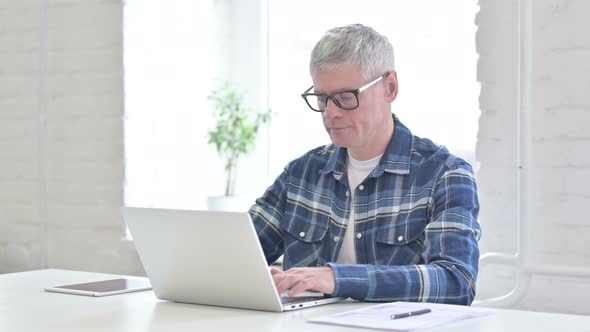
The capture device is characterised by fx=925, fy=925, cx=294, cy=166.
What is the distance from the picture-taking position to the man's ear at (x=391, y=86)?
2.35 meters

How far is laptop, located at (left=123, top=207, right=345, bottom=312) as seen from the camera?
1744mm

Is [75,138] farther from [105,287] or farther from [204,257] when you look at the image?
[204,257]

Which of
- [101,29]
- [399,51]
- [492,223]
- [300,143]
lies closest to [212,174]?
[300,143]

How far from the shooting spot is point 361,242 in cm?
230

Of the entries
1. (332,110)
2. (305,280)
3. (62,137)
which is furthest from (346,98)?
(62,137)

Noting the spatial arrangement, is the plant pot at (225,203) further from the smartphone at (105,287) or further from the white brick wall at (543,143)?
the smartphone at (105,287)

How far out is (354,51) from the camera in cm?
227

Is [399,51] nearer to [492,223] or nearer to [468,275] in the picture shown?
[492,223]

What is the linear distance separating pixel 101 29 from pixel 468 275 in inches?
80.3

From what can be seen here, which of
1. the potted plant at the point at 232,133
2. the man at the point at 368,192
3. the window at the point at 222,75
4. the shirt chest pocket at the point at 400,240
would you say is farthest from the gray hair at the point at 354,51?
the potted plant at the point at 232,133

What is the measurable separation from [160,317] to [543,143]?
4.34ft

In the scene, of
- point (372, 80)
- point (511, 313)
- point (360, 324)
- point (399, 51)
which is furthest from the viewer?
point (399, 51)

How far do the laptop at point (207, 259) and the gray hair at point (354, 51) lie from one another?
62 centimetres

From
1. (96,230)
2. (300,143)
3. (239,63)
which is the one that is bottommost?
(96,230)
